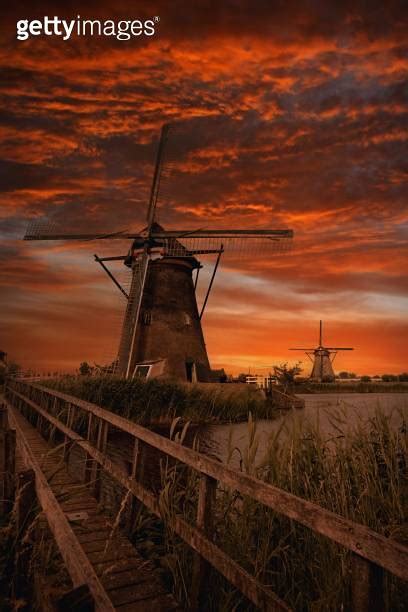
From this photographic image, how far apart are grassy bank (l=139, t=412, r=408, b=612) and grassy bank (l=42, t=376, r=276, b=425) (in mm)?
8951

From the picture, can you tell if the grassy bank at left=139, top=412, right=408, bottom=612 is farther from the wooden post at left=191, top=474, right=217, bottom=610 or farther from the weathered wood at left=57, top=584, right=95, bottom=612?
the weathered wood at left=57, top=584, right=95, bottom=612

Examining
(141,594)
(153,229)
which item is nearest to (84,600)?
(141,594)

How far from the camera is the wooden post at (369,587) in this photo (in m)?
1.72

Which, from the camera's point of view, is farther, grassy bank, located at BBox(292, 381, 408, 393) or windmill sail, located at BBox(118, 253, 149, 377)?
grassy bank, located at BBox(292, 381, 408, 393)

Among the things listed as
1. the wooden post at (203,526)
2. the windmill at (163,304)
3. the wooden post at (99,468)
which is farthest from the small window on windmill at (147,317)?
the wooden post at (203,526)

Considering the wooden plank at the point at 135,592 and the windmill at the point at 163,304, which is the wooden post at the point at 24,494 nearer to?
the wooden plank at the point at 135,592

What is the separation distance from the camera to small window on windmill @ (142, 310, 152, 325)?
2320 cm

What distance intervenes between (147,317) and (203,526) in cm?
2051

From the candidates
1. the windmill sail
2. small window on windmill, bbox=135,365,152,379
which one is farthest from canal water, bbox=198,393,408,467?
the windmill sail

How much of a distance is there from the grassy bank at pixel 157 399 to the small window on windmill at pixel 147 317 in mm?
4749

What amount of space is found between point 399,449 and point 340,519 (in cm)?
372

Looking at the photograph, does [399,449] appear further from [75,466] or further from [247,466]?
[75,466]

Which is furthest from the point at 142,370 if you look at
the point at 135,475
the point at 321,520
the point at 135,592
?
the point at 321,520

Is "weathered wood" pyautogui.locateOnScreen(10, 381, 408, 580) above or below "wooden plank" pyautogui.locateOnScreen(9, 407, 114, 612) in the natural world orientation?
above
